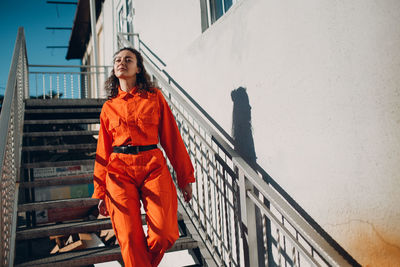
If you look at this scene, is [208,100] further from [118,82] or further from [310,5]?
[310,5]

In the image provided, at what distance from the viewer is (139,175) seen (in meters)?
1.89

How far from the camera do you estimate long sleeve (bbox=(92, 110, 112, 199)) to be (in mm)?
1996

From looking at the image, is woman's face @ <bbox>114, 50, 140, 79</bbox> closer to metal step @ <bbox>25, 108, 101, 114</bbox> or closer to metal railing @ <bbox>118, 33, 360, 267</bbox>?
metal railing @ <bbox>118, 33, 360, 267</bbox>

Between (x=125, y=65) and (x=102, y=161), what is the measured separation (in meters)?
0.65

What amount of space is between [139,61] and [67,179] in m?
1.72

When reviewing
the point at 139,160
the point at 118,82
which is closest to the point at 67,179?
the point at 118,82

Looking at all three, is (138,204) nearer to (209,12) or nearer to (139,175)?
(139,175)

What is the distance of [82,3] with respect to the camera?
11.2 m

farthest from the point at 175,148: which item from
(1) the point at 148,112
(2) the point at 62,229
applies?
(2) the point at 62,229

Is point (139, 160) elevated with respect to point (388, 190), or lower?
elevated

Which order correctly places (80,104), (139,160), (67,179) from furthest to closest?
(80,104) < (67,179) < (139,160)

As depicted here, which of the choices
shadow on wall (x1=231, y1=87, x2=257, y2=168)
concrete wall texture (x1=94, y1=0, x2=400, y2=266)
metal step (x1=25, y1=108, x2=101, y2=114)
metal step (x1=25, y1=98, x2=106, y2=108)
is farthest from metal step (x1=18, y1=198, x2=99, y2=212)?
metal step (x1=25, y1=98, x2=106, y2=108)

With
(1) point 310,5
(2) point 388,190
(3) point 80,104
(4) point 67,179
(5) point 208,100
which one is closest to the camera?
(2) point 388,190

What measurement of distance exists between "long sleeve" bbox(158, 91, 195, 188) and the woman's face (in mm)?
252
